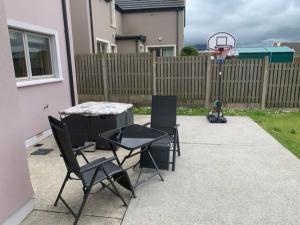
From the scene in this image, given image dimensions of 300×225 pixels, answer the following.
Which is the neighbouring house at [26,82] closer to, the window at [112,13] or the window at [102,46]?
the window at [102,46]

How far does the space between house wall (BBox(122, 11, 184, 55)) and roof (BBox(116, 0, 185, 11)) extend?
28cm

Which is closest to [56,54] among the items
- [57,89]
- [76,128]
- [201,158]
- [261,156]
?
[57,89]

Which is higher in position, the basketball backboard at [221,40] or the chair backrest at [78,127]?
the basketball backboard at [221,40]

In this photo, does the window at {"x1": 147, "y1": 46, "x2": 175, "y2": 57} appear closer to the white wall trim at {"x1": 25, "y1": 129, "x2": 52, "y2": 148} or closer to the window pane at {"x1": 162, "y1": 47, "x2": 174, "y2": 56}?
the window pane at {"x1": 162, "y1": 47, "x2": 174, "y2": 56}

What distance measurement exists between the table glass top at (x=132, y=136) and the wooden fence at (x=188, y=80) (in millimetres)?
4550

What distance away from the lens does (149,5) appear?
47.8ft

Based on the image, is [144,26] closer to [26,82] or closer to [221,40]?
[221,40]

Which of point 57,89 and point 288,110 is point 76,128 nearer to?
point 57,89

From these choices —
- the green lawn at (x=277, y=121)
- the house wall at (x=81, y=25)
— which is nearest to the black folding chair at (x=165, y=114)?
the green lawn at (x=277, y=121)

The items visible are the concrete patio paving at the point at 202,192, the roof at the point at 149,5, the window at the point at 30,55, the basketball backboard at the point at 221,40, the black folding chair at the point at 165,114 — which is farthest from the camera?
the roof at the point at 149,5

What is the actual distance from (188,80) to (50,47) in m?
4.42

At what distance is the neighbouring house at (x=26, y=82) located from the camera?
8.06 feet

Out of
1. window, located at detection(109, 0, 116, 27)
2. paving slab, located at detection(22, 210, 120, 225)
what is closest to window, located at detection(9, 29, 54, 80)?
paving slab, located at detection(22, 210, 120, 225)

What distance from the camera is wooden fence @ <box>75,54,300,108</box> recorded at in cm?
755
